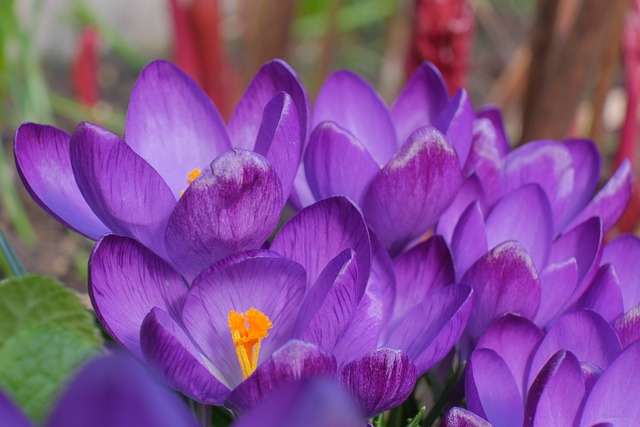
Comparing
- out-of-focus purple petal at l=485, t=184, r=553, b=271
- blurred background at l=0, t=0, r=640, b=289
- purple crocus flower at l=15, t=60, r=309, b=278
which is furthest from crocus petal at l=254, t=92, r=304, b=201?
blurred background at l=0, t=0, r=640, b=289

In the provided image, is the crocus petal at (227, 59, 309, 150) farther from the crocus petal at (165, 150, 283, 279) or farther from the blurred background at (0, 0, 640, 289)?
the blurred background at (0, 0, 640, 289)

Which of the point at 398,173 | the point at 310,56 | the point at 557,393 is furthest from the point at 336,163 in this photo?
the point at 310,56

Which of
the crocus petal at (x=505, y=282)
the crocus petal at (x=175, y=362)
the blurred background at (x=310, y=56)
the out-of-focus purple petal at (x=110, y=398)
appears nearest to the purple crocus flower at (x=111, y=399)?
the out-of-focus purple petal at (x=110, y=398)

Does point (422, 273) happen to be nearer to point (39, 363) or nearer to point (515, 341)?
point (515, 341)

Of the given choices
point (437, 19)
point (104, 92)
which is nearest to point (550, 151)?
point (437, 19)

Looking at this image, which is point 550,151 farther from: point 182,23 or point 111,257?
point 182,23
